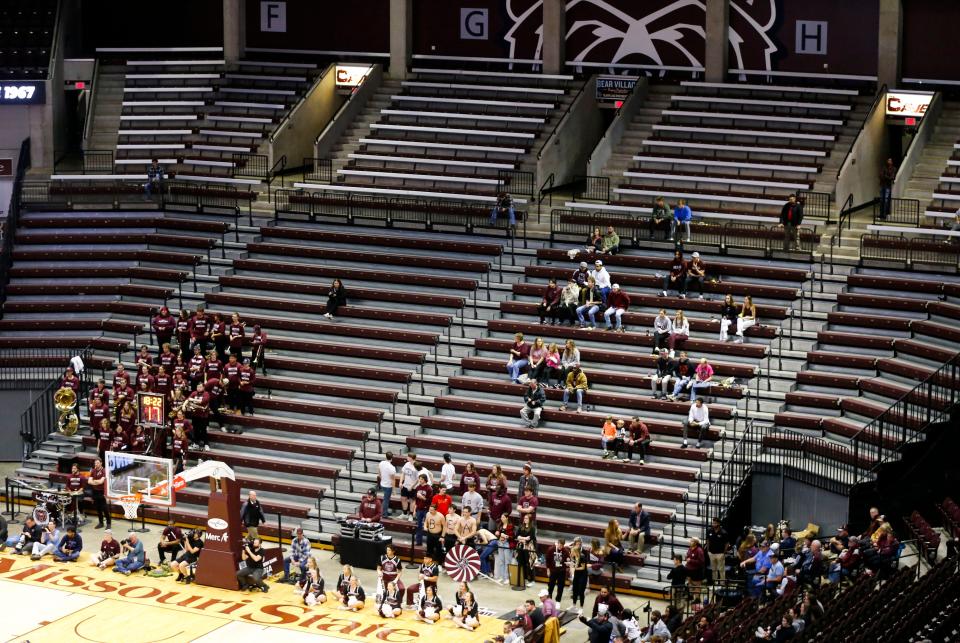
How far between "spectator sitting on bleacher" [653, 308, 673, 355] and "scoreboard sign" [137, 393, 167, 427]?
10510 mm

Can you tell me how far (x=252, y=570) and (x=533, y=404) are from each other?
710cm

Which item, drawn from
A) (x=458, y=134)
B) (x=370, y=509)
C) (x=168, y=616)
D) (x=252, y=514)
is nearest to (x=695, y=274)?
(x=370, y=509)

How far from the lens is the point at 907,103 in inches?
1768

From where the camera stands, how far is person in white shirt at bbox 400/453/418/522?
36312 mm

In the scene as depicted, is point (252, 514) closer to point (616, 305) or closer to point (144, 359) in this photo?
point (144, 359)

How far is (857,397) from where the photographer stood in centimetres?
3703

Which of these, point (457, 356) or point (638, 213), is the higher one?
point (638, 213)

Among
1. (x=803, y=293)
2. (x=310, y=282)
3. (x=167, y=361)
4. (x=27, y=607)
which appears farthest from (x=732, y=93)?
(x=27, y=607)

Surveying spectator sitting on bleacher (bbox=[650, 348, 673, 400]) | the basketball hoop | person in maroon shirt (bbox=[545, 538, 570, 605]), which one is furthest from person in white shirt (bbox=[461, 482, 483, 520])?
the basketball hoop

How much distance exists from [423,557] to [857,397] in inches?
369

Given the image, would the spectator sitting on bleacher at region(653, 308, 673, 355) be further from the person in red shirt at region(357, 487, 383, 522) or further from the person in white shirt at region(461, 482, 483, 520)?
the person in red shirt at region(357, 487, 383, 522)

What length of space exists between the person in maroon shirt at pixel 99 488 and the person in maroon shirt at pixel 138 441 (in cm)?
81

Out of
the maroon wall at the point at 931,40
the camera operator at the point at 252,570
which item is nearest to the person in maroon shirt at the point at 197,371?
the camera operator at the point at 252,570

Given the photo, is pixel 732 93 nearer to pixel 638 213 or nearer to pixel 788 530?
pixel 638 213
